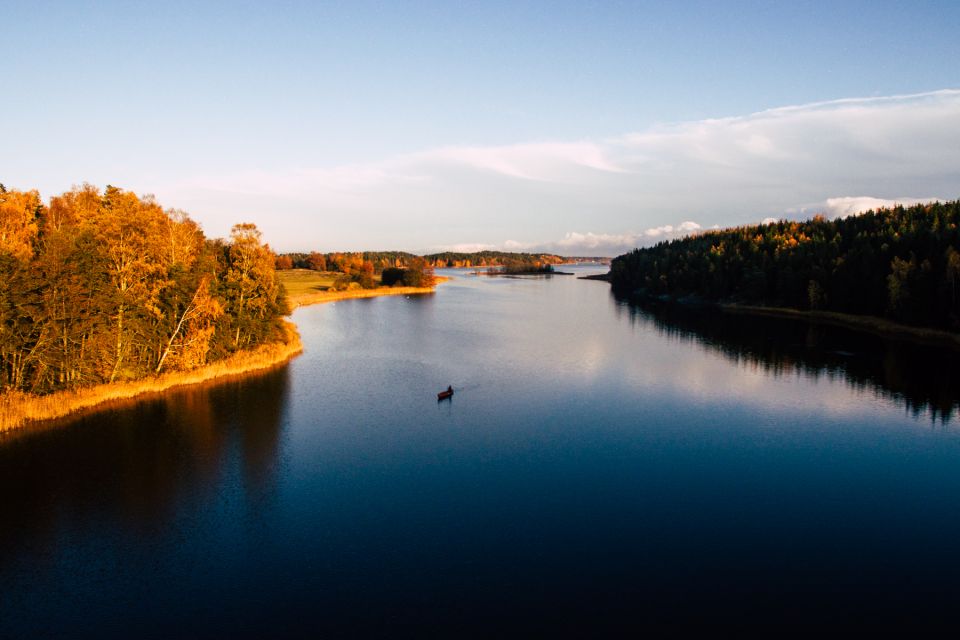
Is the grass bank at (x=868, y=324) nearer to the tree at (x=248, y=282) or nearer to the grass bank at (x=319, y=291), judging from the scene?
the tree at (x=248, y=282)

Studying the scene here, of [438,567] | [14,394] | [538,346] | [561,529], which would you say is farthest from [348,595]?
[538,346]

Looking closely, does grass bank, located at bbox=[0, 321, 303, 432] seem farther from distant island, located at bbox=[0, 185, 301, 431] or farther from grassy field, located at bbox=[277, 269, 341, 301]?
grassy field, located at bbox=[277, 269, 341, 301]

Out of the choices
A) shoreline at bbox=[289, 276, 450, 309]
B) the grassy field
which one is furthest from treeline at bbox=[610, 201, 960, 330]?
the grassy field

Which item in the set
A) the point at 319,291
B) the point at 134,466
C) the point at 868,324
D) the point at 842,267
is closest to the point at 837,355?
the point at 868,324

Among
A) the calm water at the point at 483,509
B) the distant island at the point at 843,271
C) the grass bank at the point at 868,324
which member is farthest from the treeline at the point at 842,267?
the calm water at the point at 483,509

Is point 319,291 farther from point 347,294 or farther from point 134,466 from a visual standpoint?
point 134,466

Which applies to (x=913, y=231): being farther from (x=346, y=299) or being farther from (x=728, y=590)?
(x=346, y=299)
